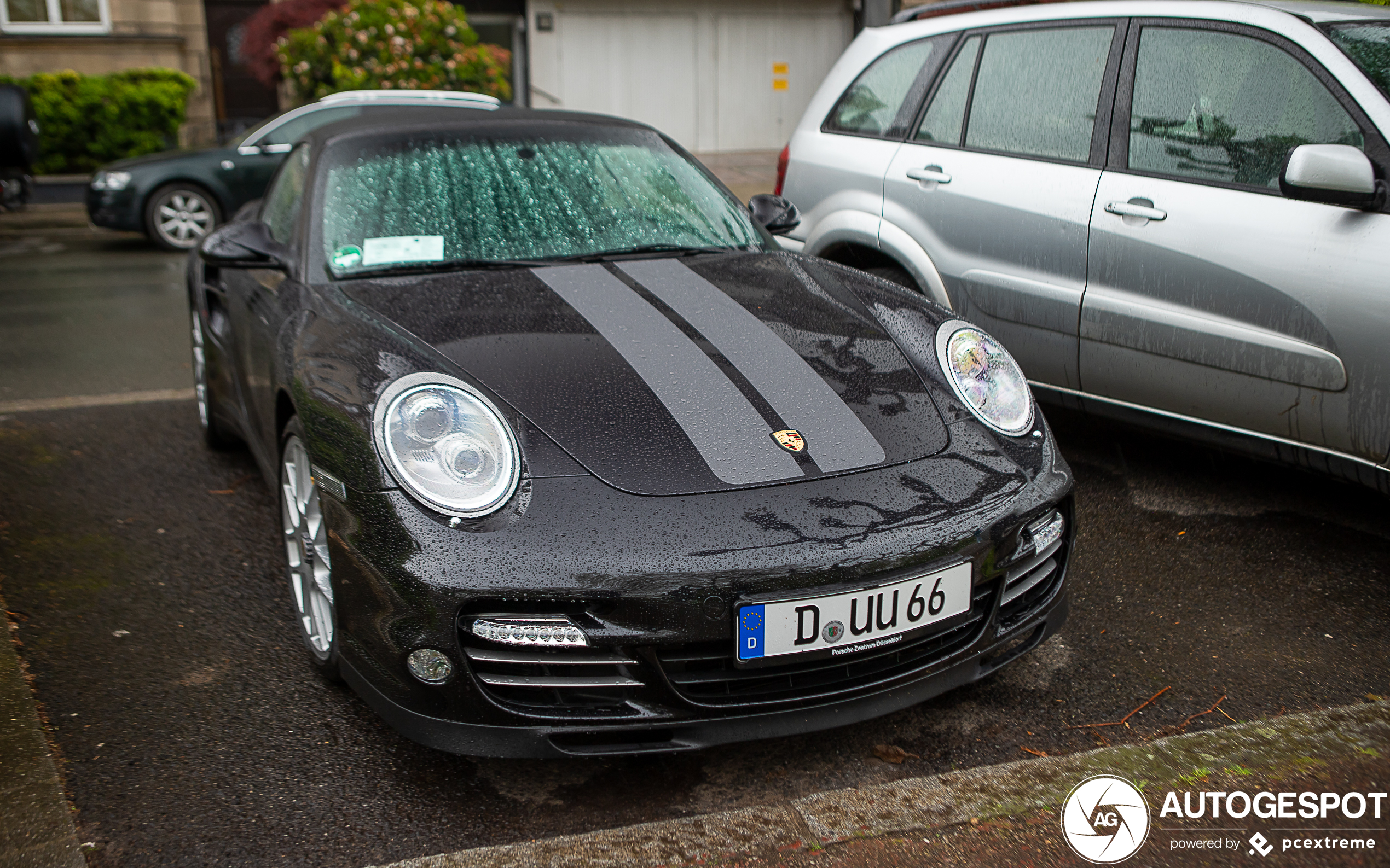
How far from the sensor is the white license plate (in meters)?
2.09

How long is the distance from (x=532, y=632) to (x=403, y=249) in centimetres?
140

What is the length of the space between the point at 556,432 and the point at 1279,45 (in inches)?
99.8

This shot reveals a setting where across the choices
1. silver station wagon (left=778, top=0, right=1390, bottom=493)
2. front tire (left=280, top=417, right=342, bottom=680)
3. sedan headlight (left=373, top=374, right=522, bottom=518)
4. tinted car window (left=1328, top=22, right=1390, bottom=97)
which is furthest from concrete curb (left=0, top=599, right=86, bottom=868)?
tinted car window (left=1328, top=22, right=1390, bottom=97)

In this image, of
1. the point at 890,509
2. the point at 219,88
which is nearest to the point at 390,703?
the point at 890,509

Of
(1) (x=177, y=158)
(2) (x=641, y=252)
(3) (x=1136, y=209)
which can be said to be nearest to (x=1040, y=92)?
(3) (x=1136, y=209)

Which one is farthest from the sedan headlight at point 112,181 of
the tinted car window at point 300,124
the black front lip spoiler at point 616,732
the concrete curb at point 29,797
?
the black front lip spoiler at point 616,732

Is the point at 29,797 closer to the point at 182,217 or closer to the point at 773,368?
the point at 773,368

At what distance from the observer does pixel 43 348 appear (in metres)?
6.20

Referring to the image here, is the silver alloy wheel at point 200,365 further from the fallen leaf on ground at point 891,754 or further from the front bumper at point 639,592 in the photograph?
the fallen leaf on ground at point 891,754

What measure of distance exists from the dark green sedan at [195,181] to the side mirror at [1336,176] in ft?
25.5

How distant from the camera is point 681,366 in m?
2.57

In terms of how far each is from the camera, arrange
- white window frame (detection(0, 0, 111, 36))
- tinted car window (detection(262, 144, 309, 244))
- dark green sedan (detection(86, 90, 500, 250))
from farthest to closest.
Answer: white window frame (detection(0, 0, 111, 36)), dark green sedan (detection(86, 90, 500, 250)), tinted car window (detection(262, 144, 309, 244))

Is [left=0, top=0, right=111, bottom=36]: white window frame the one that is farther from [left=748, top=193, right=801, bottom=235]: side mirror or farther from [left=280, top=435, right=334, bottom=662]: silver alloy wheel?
[left=280, top=435, right=334, bottom=662]: silver alloy wheel

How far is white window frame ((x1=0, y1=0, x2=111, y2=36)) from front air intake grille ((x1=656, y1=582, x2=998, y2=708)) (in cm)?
1630
